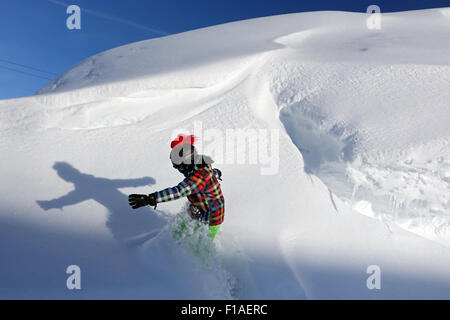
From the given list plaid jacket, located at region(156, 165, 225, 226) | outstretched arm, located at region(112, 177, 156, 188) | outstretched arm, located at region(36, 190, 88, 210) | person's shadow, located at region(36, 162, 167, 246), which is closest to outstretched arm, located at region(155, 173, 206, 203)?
plaid jacket, located at region(156, 165, 225, 226)

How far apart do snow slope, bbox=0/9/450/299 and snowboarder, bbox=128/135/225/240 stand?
23 centimetres

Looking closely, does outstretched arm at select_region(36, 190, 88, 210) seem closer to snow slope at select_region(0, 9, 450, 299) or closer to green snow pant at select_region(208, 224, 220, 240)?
snow slope at select_region(0, 9, 450, 299)

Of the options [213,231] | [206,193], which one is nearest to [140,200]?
[206,193]

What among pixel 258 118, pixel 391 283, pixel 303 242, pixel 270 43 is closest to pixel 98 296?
pixel 303 242

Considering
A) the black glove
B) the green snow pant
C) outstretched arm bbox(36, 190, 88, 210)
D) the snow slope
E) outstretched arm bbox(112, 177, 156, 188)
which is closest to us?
the black glove

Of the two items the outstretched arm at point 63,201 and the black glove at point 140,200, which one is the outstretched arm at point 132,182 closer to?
the outstretched arm at point 63,201

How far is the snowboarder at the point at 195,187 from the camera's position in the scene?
2.42 m

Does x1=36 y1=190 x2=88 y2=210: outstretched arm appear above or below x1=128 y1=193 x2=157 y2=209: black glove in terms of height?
above

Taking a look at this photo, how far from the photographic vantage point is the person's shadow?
2.79m

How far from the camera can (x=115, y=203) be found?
3.11m

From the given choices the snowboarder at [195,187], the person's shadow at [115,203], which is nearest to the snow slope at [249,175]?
the person's shadow at [115,203]

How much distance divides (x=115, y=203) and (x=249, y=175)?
1.46 m

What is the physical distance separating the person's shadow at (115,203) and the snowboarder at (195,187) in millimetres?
330
